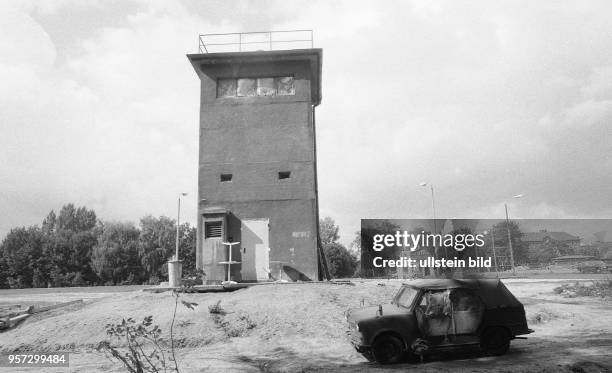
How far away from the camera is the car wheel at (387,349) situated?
27.8 ft

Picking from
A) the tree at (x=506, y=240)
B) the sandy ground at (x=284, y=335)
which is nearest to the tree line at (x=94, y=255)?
the tree at (x=506, y=240)

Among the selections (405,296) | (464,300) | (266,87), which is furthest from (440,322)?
(266,87)

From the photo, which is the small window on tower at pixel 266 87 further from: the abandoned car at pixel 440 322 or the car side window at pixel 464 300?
the car side window at pixel 464 300

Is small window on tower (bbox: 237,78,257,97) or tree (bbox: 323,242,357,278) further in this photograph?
tree (bbox: 323,242,357,278)

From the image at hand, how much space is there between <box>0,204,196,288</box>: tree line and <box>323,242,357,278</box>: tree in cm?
1978

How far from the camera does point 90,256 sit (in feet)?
183

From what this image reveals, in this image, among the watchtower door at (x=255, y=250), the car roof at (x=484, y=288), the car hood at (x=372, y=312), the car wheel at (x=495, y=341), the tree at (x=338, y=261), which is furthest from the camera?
the tree at (x=338, y=261)

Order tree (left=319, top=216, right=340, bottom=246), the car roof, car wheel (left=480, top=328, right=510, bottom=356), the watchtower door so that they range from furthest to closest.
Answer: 1. tree (left=319, top=216, right=340, bottom=246)
2. the watchtower door
3. the car roof
4. car wheel (left=480, top=328, right=510, bottom=356)

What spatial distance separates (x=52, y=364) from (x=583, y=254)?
2249 inches

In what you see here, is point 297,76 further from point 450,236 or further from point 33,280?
point 33,280

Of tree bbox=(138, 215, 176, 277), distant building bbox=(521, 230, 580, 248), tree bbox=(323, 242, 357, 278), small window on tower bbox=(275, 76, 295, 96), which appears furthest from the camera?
tree bbox=(323, 242, 357, 278)

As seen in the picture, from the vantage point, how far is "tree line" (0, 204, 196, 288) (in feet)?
176

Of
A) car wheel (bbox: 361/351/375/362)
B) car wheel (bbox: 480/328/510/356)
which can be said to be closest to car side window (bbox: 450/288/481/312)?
car wheel (bbox: 480/328/510/356)

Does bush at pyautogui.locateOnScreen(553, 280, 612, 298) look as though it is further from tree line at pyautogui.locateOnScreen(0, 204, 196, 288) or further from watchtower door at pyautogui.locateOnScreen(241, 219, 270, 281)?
tree line at pyautogui.locateOnScreen(0, 204, 196, 288)
